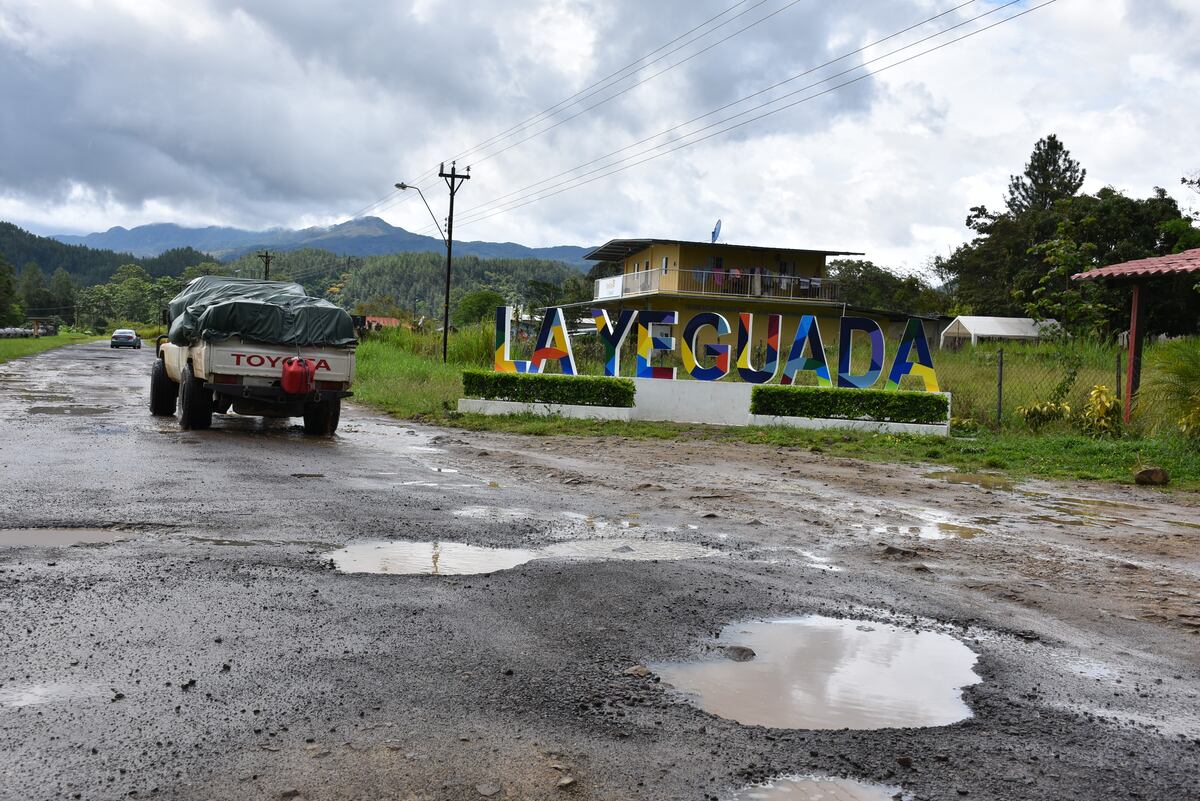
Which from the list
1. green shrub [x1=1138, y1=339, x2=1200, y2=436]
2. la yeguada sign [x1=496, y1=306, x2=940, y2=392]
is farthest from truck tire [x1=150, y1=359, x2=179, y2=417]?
green shrub [x1=1138, y1=339, x2=1200, y2=436]

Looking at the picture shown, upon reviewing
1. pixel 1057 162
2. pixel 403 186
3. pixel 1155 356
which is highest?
pixel 1057 162

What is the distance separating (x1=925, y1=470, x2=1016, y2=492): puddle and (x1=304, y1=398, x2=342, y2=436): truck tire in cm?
864

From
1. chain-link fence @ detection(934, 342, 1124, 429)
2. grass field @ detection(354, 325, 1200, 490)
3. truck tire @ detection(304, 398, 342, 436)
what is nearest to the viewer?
grass field @ detection(354, 325, 1200, 490)

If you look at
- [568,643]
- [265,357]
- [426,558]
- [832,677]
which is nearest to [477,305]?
[265,357]

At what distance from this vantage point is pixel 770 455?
14258mm

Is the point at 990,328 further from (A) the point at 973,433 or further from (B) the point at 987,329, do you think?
(A) the point at 973,433

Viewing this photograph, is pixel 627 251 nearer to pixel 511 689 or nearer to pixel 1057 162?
pixel 1057 162

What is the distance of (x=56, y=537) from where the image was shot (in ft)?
21.5

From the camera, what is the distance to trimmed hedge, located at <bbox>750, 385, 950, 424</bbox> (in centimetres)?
1780

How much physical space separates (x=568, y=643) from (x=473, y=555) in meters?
2.09

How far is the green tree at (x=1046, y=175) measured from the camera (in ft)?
235

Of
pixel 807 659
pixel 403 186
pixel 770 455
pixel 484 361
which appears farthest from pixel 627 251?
pixel 807 659

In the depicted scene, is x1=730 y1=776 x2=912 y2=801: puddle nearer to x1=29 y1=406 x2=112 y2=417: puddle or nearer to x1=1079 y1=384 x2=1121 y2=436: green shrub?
x1=1079 y1=384 x2=1121 y2=436: green shrub

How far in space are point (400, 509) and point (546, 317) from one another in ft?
40.5
